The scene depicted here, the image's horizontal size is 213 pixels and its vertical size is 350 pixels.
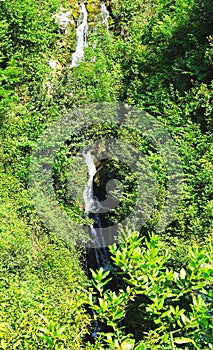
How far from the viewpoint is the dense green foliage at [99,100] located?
8.03 metres

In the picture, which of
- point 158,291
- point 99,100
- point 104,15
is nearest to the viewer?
point 158,291

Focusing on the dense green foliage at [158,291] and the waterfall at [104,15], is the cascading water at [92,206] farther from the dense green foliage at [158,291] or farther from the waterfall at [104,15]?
the dense green foliage at [158,291]

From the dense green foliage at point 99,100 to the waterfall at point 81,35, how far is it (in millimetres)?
230

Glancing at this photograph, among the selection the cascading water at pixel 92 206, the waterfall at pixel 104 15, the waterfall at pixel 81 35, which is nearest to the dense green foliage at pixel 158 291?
the cascading water at pixel 92 206

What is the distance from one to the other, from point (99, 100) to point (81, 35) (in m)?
4.49

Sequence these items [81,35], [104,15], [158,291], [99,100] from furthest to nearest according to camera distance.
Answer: [104,15] < [81,35] < [99,100] < [158,291]

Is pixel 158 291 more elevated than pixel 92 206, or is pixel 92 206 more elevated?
pixel 158 291

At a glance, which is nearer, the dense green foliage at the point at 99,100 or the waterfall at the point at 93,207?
the dense green foliage at the point at 99,100

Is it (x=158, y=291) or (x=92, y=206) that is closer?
(x=158, y=291)

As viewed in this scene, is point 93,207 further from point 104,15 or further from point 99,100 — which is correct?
point 104,15

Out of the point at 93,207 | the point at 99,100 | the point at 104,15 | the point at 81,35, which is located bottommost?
the point at 93,207

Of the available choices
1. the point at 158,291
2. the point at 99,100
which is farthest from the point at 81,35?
the point at 158,291

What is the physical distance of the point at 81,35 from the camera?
48.4 ft

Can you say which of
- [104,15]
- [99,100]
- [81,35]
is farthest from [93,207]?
[104,15]
